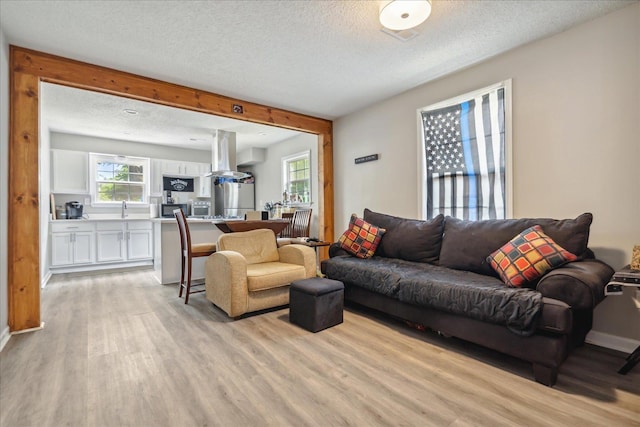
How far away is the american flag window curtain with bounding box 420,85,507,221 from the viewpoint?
3.04 meters

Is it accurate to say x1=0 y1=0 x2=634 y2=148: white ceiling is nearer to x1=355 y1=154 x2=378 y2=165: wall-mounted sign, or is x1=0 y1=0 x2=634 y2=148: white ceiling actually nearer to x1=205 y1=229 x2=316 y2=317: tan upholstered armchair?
x1=355 y1=154 x2=378 y2=165: wall-mounted sign

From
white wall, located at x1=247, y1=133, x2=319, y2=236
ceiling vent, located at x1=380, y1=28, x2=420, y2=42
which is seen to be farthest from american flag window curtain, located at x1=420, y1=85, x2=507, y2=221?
white wall, located at x1=247, y1=133, x2=319, y2=236

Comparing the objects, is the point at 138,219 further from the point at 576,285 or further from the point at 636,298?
the point at 636,298

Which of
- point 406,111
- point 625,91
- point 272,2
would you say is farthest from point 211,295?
point 625,91

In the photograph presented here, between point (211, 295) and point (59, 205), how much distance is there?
4529 mm

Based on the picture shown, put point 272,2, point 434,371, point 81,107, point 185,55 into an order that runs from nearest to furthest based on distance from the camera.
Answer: point 434,371
point 272,2
point 185,55
point 81,107

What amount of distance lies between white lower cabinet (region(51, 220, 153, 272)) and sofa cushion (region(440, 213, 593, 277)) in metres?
5.52

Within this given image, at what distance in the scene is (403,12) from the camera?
7.05 feet

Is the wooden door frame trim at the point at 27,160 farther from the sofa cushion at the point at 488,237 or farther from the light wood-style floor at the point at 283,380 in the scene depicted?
the sofa cushion at the point at 488,237

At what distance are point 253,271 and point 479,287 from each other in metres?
2.01

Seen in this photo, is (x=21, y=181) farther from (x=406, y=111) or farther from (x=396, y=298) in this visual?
(x=406, y=111)

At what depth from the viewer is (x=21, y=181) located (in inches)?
104

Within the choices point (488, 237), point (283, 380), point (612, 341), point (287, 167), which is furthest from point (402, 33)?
point (287, 167)

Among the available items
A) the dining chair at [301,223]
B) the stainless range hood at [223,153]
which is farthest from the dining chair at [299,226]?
the stainless range hood at [223,153]
